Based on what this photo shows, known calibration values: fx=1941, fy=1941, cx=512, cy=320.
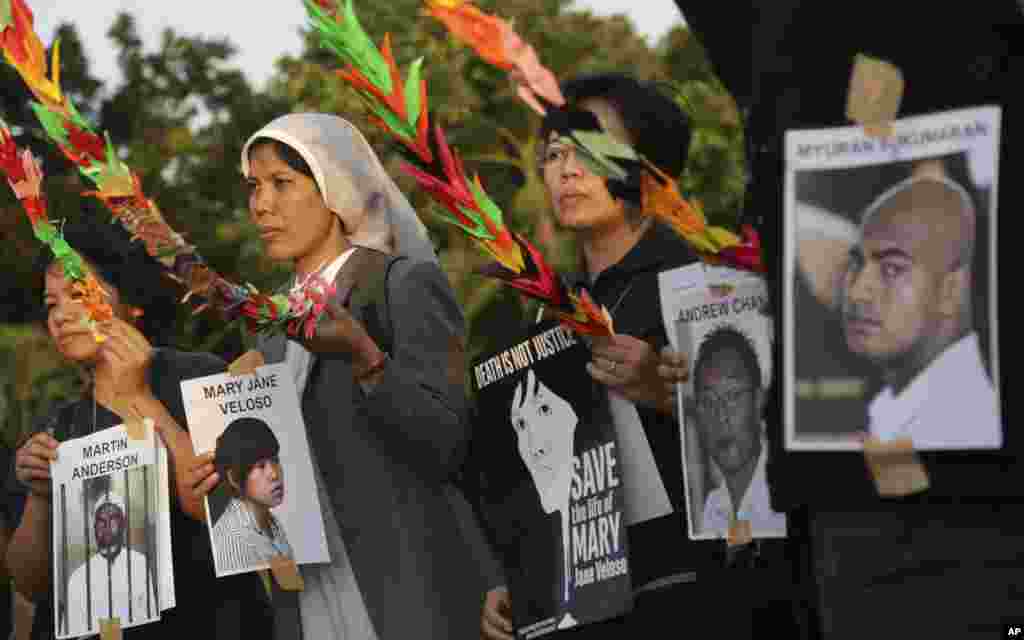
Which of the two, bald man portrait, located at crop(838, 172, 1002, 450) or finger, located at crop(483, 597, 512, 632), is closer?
bald man portrait, located at crop(838, 172, 1002, 450)

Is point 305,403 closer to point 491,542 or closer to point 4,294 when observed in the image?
point 491,542

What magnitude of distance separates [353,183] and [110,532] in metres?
1.10

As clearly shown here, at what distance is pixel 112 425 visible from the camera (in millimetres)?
5082

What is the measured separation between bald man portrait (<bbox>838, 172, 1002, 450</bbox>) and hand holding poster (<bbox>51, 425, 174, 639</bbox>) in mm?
2289

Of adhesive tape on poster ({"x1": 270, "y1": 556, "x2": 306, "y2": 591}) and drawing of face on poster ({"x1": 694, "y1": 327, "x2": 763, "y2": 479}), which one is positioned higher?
drawing of face on poster ({"x1": 694, "y1": 327, "x2": 763, "y2": 479})

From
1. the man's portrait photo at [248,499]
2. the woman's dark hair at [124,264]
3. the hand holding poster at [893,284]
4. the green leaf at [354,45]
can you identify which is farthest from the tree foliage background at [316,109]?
the hand holding poster at [893,284]

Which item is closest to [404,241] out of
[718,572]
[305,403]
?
[305,403]

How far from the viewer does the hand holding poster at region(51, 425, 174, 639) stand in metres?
4.91

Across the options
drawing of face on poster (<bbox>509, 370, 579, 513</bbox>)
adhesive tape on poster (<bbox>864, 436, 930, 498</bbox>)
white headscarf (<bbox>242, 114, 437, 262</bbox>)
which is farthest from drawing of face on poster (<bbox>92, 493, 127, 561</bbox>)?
adhesive tape on poster (<bbox>864, 436, 930, 498</bbox>)

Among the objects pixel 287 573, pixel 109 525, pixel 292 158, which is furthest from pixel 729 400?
pixel 109 525

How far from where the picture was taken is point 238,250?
47.4ft

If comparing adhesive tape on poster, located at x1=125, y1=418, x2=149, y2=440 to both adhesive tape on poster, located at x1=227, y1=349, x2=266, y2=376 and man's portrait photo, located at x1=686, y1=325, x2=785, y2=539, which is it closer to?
adhesive tape on poster, located at x1=227, y1=349, x2=266, y2=376

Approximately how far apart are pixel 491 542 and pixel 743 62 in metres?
1.61

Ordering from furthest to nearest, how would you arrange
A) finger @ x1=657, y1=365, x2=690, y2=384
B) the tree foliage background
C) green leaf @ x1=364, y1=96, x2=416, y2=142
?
the tree foliage background < finger @ x1=657, y1=365, x2=690, y2=384 < green leaf @ x1=364, y1=96, x2=416, y2=142
